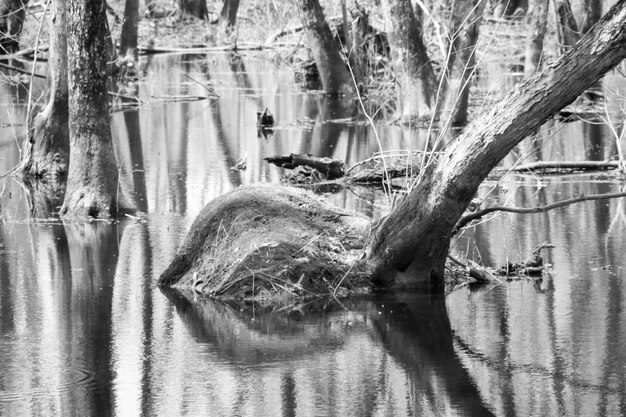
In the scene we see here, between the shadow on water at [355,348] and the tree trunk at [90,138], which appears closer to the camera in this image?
the shadow on water at [355,348]

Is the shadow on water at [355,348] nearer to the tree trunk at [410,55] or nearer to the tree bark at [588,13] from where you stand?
the tree trunk at [410,55]

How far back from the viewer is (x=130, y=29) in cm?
3534

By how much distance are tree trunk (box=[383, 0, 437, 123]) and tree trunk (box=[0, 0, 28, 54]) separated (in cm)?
805

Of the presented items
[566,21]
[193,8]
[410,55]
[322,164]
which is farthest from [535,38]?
[193,8]

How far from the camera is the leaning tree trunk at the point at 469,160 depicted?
357 inches

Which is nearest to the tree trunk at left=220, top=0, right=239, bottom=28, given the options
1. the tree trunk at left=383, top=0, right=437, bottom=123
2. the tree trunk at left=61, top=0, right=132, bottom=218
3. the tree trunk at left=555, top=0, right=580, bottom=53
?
the tree trunk at left=555, top=0, right=580, bottom=53

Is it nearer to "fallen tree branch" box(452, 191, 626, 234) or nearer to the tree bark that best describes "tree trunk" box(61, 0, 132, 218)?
"fallen tree branch" box(452, 191, 626, 234)

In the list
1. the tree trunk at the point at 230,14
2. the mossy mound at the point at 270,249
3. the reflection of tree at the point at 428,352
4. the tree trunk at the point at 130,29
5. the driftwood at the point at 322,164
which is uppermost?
the tree trunk at the point at 230,14

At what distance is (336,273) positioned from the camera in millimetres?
10750

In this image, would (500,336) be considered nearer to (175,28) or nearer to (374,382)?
(374,382)

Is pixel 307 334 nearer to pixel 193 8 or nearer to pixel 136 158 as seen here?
pixel 136 158

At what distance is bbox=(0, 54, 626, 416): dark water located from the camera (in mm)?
7562

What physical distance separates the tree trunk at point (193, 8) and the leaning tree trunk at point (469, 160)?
45.8 m

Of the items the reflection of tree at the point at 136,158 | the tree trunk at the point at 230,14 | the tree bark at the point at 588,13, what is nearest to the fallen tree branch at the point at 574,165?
the reflection of tree at the point at 136,158
